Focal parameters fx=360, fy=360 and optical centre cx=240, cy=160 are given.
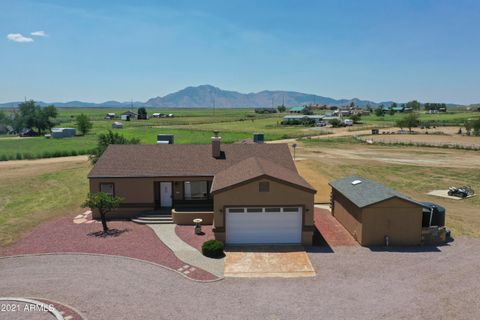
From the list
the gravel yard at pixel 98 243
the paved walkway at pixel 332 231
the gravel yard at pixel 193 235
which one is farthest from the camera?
the paved walkway at pixel 332 231

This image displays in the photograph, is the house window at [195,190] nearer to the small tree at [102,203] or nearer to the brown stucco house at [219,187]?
the brown stucco house at [219,187]

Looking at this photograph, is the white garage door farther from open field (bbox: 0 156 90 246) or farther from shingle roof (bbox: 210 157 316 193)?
open field (bbox: 0 156 90 246)

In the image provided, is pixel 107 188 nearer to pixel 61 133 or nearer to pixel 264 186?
pixel 264 186

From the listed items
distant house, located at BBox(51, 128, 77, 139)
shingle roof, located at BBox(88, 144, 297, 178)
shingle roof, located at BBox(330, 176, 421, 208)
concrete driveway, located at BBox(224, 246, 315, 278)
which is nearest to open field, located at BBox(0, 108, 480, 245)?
shingle roof, located at BBox(88, 144, 297, 178)

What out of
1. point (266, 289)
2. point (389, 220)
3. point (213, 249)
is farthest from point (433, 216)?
point (213, 249)

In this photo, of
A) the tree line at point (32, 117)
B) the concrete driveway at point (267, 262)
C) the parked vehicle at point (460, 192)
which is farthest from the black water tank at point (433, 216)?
the tree line at point (32, 117)

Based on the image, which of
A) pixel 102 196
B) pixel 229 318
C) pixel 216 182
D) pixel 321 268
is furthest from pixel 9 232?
pixel 321 268
